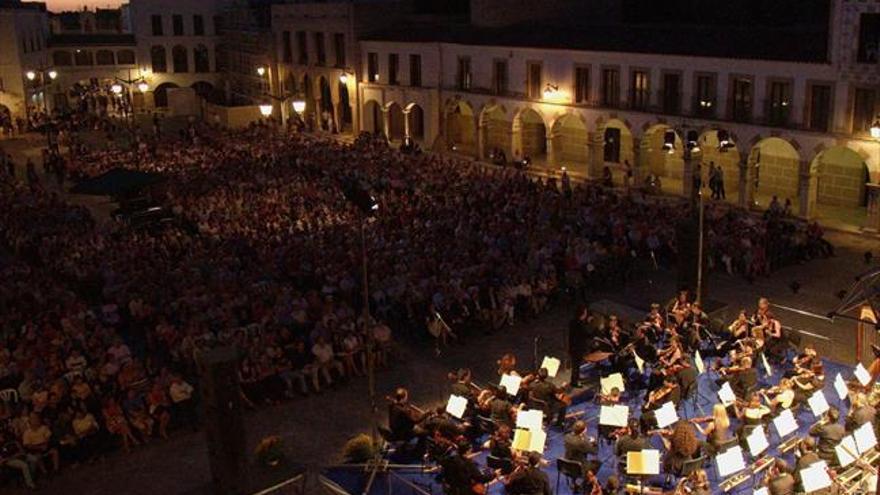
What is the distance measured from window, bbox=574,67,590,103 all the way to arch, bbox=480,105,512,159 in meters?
6.37

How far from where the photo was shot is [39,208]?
30.7 meters

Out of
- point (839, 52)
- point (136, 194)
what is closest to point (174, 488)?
point (136, 194)

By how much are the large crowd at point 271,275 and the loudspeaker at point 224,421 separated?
0.58 m

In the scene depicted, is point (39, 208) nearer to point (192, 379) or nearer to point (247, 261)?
point (247, 261)

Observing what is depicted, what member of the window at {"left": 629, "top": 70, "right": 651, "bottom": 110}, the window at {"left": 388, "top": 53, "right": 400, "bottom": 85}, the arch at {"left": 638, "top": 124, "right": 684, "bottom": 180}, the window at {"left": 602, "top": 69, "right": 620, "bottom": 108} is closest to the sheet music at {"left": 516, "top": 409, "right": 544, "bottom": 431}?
the window at {"left": 629, "top": 70, "right": 651, "bottom": 110}

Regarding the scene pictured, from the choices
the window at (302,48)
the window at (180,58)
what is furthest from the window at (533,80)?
the window at (180,58)

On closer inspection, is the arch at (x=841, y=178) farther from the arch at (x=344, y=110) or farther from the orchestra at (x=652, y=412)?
the arch at (x=344, y=110)

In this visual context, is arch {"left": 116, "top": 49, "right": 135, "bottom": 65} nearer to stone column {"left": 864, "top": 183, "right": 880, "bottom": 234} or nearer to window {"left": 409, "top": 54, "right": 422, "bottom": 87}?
window {"left": 409, "top": 54, "right": 422, "bottom": 87}

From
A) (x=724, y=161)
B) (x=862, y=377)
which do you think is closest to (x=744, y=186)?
(x=724, y=161)

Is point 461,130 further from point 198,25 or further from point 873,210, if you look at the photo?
point 198,25

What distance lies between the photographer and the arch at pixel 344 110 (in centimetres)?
5791

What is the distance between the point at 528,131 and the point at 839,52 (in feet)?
63.4

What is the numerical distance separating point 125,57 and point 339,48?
24.7 metres

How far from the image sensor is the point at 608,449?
51.4 ft
